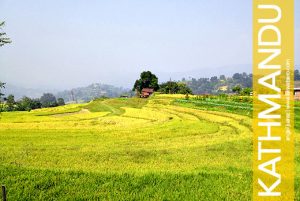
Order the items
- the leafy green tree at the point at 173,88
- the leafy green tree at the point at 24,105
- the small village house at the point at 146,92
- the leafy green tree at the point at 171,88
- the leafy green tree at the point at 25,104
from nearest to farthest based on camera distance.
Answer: the small village house at the point at 146,92, the leafy green tree at the point at 24,105, the leafy green tree at the point at 25,104, the leafy green tree at the point at 171,88, the leafy green tree at the point at 173,88

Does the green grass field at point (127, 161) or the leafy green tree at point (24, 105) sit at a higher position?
the green grass field at point (127, 161)

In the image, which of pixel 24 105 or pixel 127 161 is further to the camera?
pixel 24 105

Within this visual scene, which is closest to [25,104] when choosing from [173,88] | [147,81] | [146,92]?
[147,81]

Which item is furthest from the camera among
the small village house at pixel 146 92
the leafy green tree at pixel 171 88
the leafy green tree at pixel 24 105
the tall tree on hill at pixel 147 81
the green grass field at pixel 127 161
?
the leafy green tree at pixel 171 88

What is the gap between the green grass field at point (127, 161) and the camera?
47.3 ft

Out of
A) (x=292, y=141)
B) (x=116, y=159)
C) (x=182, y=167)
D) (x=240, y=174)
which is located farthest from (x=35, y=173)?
(x=292, y=141)

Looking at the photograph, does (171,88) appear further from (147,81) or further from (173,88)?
(147,81)

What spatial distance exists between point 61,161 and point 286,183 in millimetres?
12165

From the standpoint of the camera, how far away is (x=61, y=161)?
20.4m

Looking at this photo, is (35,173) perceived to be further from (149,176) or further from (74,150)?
(74,150)

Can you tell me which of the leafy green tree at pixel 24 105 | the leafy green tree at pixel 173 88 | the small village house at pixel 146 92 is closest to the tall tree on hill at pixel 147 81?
the small village house at pixel 146 92

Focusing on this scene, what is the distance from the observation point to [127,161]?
68.5 ft

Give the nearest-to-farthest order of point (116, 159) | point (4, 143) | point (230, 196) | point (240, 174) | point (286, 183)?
1. point (230, 196)
2. point (286, 183)
3. point (240, 174)
4. point (116, 159)
5. point (4, 143)

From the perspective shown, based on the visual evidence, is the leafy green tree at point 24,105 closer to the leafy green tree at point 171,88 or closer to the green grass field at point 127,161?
the leafy green tree at point 171,88
